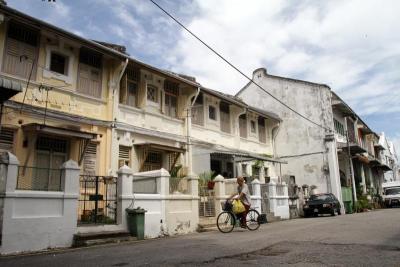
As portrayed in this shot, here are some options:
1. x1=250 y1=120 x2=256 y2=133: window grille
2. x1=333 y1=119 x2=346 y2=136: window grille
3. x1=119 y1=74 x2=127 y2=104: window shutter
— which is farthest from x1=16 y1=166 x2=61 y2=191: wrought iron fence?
x1=333 y1=119 x2=346 y2=136: window grille

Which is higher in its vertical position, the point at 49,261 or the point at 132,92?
the point at 132,92

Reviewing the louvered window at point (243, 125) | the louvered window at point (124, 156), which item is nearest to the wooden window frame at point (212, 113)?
the louvered window at point (243, 125)

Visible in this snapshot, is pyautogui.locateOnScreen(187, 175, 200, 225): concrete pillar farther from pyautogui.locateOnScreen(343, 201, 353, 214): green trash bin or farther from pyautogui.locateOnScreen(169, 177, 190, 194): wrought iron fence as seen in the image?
pyautogui.locateOnScreen(343, 201, 353, 214): green trash bin

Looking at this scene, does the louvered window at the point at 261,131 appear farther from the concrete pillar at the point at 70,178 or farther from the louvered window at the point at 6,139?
the concrete pillar at the point at 70,178

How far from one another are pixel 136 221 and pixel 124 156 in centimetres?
451

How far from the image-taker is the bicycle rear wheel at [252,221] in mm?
13548

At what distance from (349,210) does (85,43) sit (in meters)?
21.7

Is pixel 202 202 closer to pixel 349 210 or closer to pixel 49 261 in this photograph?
pixel 49 261

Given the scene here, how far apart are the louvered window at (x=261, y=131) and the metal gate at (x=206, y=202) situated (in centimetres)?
1080

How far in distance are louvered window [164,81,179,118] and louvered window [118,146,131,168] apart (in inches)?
131

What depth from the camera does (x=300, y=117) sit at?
93.7 ft

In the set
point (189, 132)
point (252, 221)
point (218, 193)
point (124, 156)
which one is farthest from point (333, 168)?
point (124, 156)

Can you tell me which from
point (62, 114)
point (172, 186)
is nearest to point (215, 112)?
point (172, 186)

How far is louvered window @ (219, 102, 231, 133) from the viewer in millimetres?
22547
